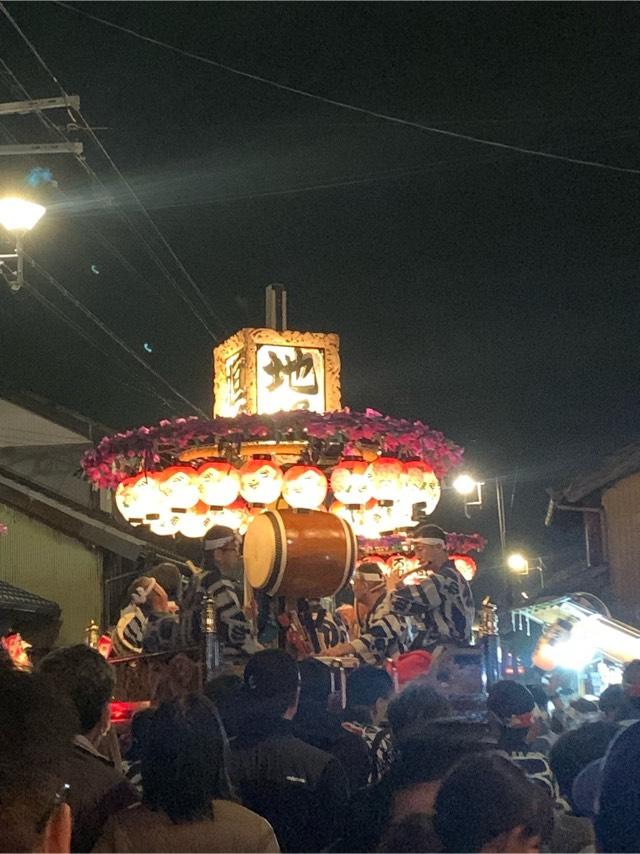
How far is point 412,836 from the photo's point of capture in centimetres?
387

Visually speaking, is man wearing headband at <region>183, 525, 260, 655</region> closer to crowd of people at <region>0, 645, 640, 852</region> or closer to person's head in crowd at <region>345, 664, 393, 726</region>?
person's head in crowd at <region>345, 664, 393, 726</region>

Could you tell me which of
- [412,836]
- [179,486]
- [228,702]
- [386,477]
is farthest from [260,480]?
[412,836]

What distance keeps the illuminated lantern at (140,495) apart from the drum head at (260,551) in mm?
2241

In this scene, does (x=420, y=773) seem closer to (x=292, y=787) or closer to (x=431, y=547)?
(x=292, y=787)

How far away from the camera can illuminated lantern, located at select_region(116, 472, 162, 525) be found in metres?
11.5

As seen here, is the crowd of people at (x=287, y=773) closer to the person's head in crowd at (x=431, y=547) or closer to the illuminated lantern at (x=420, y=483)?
the person's head in crowd at (x=431, y=547)

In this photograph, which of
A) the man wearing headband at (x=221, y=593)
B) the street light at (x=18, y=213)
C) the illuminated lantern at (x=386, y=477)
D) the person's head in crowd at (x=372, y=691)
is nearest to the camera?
the person's head in crowd at (x=372, y=691)

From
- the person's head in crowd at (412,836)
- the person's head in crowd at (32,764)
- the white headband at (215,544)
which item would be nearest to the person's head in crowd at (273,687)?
the person's head in crowd at (412,836)

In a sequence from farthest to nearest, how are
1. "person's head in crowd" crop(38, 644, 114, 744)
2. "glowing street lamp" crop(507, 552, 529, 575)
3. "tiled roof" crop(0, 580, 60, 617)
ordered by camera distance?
"glowing street lamp" crop(507, 552, 529, 575), "tiled roof" crop(0, 580, 60, 617), "person's head in crowd" crop(38, 644, 114, 744)

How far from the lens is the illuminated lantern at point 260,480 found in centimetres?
1121

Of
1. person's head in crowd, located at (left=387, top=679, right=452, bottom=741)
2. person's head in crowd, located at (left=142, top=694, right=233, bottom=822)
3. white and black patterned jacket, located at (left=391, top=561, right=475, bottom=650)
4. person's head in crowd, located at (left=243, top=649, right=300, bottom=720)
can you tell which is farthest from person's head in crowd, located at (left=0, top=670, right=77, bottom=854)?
white and black patterned jacket, located at (left=391, top=561, right=475, bottom=650)

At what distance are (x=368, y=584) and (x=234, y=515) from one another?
1868mm

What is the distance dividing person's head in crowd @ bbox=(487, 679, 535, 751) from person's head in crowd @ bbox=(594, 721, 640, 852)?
2.57 meters

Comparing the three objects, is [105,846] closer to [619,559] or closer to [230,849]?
[230,849]
